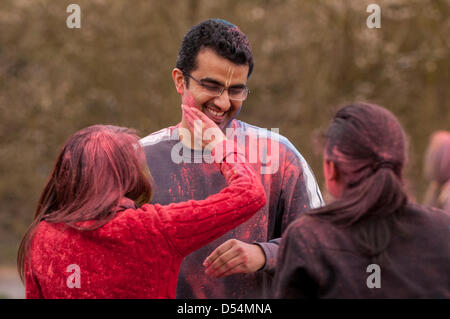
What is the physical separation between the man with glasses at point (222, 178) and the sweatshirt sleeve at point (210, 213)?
311mm

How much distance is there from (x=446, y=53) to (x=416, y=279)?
30.8 ft

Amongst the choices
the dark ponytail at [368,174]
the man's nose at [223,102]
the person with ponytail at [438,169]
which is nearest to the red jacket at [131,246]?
the dark ponytail at [368,174]

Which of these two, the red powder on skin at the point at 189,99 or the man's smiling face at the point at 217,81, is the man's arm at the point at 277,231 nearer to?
the man's smiling face at the point at 217,81

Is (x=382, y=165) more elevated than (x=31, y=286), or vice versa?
(x=382, y=165)

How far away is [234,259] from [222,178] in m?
0.43

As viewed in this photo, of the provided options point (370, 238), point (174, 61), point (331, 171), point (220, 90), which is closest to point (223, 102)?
point (220, 90)

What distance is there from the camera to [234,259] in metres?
2.33

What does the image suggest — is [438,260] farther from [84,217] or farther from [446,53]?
[446,53]

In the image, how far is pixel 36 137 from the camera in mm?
11867

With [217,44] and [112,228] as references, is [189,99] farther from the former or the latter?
[112,228]

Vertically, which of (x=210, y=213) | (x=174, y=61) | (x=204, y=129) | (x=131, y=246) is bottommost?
(x=131, y=246)

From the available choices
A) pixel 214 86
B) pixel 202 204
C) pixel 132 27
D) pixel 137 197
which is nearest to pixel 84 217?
pixel 137 197
